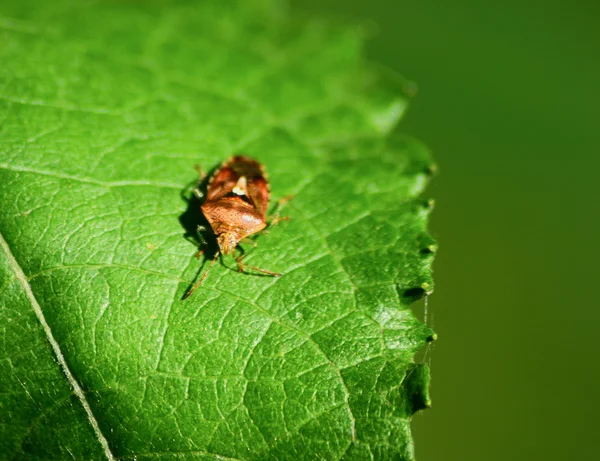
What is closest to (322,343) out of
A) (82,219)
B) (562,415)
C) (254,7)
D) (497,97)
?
(82,219)

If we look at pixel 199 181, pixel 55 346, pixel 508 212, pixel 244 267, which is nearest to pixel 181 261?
pixel 244 267

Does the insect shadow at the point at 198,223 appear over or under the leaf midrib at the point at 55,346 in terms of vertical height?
over

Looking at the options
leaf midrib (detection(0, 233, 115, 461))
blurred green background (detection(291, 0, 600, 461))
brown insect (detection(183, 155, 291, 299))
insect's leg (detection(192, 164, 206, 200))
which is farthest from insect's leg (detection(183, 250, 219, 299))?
blurred green background (detection(291, 0, 600, 461))

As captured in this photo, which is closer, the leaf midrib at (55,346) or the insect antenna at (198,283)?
the leaf midrib at (55,346)

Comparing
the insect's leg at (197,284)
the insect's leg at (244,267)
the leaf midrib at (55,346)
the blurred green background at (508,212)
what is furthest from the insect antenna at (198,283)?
the blurred green background at (508,212)

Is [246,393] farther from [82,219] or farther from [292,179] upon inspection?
[292,179]

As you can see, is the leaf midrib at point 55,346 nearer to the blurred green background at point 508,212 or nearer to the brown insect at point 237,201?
the brown insect at point 237,201
